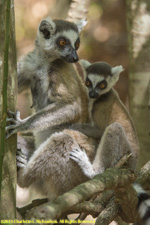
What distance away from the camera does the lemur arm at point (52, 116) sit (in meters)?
3.96

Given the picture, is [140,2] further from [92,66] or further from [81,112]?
[81,112]

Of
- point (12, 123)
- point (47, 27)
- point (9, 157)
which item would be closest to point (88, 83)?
point (47, 27)

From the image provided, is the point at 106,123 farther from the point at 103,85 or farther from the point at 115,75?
the point at 115,75

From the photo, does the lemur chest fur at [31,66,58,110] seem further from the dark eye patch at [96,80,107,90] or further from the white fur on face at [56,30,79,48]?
the dark eye patch at [96,80,107,90]

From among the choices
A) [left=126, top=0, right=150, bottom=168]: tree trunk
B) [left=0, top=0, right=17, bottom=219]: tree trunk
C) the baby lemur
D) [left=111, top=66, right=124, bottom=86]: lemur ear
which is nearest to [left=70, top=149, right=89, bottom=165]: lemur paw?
the baby lemur

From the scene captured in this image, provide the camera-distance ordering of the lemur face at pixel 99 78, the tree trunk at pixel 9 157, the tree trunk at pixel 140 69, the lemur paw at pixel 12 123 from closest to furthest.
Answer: the tree trunk at pixel 9 157 < the lemur paw at pixel 12 123 < the lemur face at pixel 99 78 < the tree trunk at pixel 140 69

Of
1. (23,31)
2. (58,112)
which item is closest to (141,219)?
(58,112)

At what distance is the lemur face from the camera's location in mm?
4757

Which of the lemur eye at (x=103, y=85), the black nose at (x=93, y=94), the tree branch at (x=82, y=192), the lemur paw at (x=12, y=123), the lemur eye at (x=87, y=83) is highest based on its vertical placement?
the lemur paw at (x=12, y=123)

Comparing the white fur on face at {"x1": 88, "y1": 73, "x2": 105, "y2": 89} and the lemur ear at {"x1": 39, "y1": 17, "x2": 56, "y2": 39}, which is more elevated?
the lemur ear at {"x1": 39, "y1": 17, "x2": 56, "y2": 39}

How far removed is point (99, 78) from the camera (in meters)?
4.89

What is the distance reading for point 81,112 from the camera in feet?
14.8

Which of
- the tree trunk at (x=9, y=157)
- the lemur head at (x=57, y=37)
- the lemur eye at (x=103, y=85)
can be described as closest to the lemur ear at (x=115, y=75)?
the lemur eye at (x=103, y=85)

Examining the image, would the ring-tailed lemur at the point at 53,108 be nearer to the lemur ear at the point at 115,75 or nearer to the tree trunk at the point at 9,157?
the lemur ear at the point at 115,75
